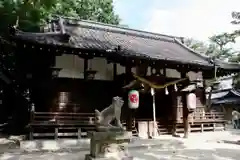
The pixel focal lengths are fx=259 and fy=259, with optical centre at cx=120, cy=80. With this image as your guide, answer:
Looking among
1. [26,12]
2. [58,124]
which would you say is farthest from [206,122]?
[26,12]

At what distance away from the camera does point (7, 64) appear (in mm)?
16141

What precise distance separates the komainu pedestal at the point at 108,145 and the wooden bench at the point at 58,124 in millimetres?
3244

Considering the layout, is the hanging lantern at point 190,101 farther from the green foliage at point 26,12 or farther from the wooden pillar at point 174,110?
the green foliage at point 26,12

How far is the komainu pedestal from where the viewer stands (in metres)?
7.37

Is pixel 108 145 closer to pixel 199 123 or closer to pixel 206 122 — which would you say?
pixel 199 123

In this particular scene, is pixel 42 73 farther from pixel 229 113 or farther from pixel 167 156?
pixel 229 113

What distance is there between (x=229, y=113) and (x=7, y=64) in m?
22.8

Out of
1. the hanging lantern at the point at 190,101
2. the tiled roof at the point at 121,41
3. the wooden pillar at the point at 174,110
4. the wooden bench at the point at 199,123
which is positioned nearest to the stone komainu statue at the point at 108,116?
the tiled roof at the point at 121,41

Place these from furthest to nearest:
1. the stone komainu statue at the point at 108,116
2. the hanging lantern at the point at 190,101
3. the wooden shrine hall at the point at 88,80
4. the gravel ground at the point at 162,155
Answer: the hanging lantern at the point at 190,101
the wooden shrine hall at the point at 88,80
the gravel ground at the point at 162,155
the stone komainu statue at the point at 108,116

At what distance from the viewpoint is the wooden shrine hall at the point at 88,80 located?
10.7 m

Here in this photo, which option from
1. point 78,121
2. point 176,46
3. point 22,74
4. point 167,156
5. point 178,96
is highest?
point 176,46

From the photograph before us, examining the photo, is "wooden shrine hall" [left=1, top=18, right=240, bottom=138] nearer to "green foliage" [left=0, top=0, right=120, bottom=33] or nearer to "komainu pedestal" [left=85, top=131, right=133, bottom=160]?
"green foliage" [left=0, top=0, right=120, bottom=33]

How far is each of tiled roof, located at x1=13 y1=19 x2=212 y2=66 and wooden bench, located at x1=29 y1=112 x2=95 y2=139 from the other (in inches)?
116

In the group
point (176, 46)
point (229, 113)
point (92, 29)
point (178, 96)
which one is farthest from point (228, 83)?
point (92, 29)
